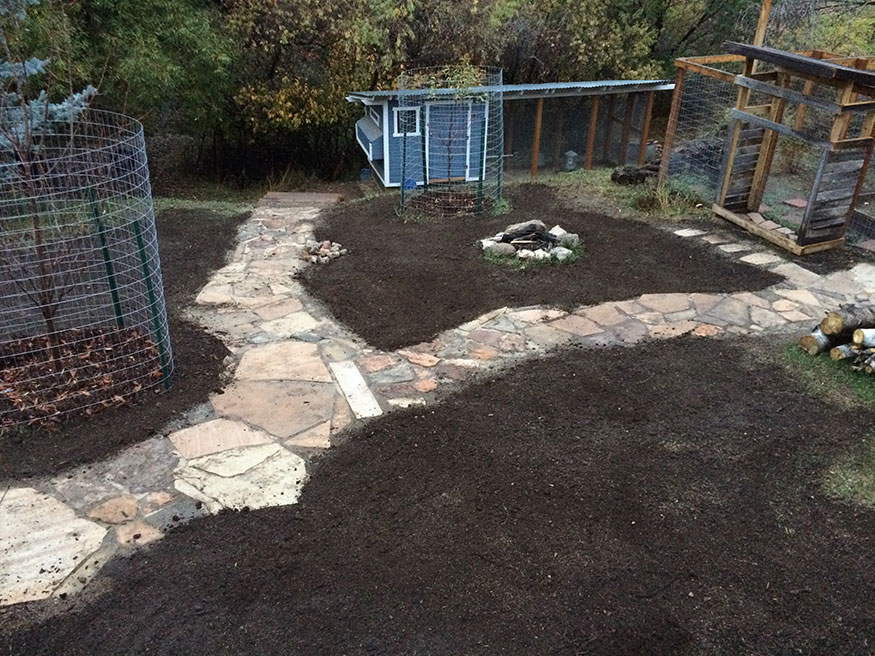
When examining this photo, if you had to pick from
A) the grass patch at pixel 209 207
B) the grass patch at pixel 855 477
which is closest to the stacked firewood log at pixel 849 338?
the grass patch at pixel 855 477

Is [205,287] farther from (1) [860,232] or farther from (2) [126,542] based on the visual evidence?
(1) [860,232]

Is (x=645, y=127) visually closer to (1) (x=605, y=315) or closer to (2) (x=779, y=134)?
(2) (x=779, y=134)

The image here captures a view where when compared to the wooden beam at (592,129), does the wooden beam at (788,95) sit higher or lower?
higher

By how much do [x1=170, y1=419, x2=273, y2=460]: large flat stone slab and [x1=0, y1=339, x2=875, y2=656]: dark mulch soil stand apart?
553 millimetres

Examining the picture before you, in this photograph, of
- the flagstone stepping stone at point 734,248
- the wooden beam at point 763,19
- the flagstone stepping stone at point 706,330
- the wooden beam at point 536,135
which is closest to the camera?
the flagstone stepping stone at point 706,330

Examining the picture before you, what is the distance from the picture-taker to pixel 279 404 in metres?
4.52

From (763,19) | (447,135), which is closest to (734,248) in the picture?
(763,19)

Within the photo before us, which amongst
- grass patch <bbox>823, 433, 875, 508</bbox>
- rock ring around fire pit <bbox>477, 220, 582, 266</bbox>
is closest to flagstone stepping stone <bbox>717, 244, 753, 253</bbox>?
rock ring around fire pit <bbox>477, 220, 582, 266</bbox>

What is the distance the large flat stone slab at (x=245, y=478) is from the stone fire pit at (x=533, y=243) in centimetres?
372

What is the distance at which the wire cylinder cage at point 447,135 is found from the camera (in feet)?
30.4

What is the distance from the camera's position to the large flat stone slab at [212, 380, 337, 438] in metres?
4.31

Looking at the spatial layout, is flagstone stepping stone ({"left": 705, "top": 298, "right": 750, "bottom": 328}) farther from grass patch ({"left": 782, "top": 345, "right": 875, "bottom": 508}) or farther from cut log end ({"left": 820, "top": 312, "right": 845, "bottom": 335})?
cut log end ({"left": 820, "top": 312, "right": 845, "bottom": 335})

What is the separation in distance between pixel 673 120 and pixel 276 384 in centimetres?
649

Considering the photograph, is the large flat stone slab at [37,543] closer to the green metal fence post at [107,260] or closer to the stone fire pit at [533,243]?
the green metal fence post at [107,260]
